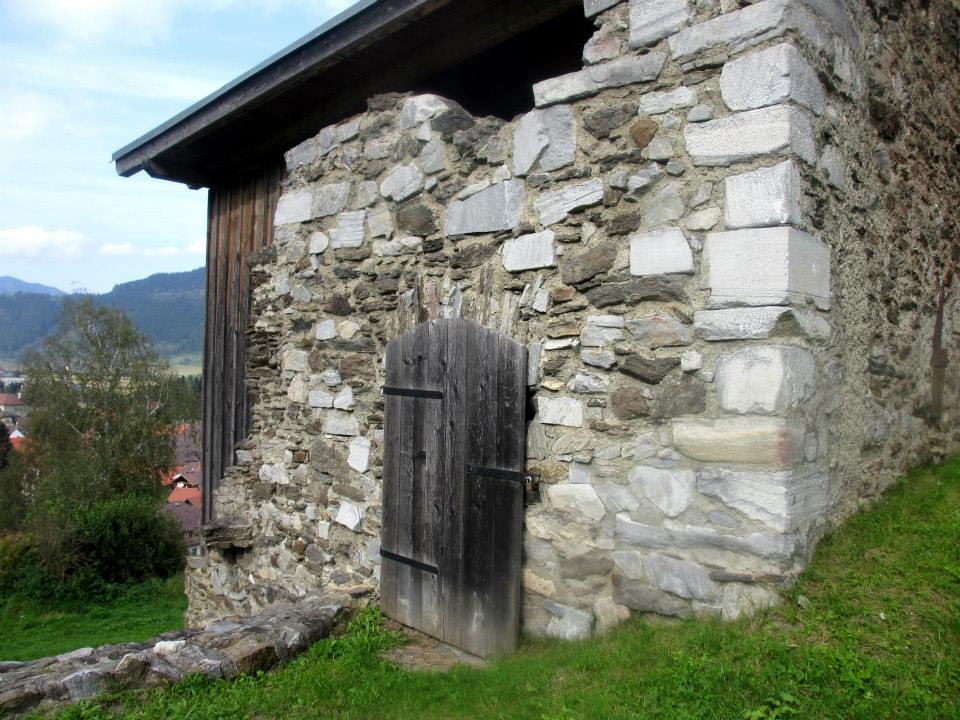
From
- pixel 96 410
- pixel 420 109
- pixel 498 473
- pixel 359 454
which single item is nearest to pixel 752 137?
pixel 498 473

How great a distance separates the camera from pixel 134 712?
3.19 metres

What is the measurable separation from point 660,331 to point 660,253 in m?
0.35

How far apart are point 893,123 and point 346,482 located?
3854 mm

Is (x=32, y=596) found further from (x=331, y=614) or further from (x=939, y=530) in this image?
(x=939, y=530)

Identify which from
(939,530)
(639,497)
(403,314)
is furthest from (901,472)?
(403,314)

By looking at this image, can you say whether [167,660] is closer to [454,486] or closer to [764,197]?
[454,486]

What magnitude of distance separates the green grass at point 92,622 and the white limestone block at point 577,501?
29.7ft

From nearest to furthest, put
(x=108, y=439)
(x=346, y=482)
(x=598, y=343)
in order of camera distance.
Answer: (x=598, y=343)
(x=346, y=482)
(x=108, y=439)

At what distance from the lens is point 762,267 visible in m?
3.08

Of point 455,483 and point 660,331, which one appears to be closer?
point 660,331

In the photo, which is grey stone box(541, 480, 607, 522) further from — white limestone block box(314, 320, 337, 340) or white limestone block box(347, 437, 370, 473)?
white limestone block box(314, 320, 337, 340)

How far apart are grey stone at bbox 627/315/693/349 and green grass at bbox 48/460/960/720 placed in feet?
3.63

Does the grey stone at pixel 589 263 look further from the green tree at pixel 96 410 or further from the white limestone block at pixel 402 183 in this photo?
the green tree at pixel 96 410

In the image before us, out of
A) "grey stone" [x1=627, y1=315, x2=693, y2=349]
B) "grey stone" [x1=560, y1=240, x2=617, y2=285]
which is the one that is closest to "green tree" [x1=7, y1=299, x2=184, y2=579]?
"grey stone" [x1=560, y1=240, x2=617, y2=285]
